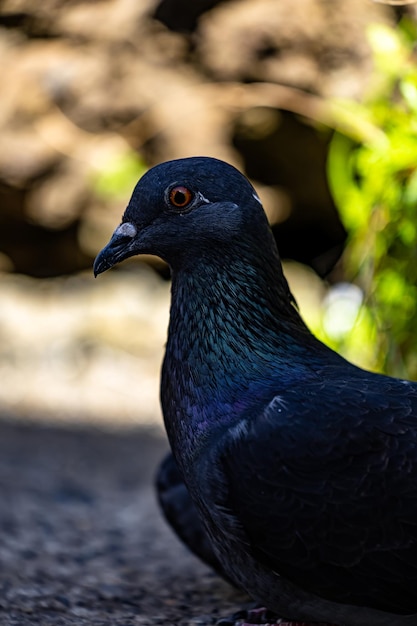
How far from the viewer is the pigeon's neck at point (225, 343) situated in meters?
Result: 3.27

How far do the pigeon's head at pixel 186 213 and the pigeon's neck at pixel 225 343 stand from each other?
0.08 metres

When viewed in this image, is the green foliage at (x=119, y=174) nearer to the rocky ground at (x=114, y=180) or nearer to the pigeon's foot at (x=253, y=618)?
the rocky ground at (x=114, y=180)

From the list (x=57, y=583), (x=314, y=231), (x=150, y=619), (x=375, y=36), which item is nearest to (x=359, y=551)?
(x=150, y=619)

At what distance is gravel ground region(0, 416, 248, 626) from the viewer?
3.82m

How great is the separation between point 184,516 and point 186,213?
133 cm

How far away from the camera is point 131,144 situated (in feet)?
26.7

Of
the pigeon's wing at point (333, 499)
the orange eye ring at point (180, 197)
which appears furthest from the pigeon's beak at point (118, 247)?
the pigeon's wing at point (333, 499)

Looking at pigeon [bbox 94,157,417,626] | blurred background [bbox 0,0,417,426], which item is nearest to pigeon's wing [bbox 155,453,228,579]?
pigeon [bbox 94,157,417,626]

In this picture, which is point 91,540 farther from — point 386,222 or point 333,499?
point 333,499

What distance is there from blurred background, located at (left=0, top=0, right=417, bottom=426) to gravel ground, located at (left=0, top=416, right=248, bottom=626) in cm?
92

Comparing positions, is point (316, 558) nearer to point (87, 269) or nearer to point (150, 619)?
point (150, 619)

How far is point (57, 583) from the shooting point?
424cm

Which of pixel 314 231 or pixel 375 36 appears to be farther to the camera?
pixel 314 231

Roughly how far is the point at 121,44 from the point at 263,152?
1.52m
